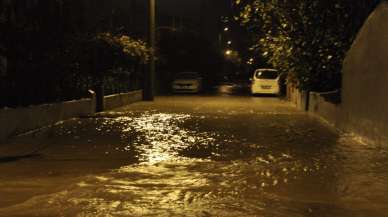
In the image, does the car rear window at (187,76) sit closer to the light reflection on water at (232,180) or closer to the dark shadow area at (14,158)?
the light reflection on water at (232,180)

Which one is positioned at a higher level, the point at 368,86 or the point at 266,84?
the point at 368,86

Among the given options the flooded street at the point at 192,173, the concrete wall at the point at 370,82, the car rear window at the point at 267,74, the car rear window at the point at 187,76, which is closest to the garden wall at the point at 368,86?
the concrete wall at the point at 370,82

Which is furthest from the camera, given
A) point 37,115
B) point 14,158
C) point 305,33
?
point 305,33

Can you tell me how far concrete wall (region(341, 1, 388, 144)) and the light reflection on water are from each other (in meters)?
0.60

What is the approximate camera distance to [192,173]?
963cm

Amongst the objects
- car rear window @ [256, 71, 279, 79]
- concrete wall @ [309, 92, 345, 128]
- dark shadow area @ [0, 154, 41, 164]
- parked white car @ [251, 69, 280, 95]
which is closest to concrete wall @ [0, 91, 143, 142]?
dark shadow area @ [0, 154, 41, 164]

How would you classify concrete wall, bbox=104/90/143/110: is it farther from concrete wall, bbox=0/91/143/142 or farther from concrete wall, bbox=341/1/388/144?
concrete wall, bbox=341/1/388/144

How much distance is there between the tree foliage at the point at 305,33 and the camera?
1869 cm

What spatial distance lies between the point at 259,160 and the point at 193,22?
279ft

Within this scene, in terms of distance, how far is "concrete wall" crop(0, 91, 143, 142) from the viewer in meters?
13.7

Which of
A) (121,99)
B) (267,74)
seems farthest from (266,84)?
(121,99)

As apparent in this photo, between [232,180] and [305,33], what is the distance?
38.5 ft

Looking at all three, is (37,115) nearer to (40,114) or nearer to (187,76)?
(40,114)

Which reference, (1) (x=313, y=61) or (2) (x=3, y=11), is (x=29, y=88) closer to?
(2) (x=3, y=11)
